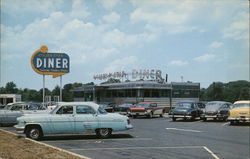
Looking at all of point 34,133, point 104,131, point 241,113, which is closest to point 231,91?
point 241,113

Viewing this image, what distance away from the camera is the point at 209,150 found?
36.6 ft

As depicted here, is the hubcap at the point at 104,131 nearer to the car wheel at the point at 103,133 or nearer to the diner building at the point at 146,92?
the car wheel at the point at 103,133

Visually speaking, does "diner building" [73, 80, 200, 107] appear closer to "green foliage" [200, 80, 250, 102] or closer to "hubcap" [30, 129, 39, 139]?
"green foliage" [200, 80, 250, 102]

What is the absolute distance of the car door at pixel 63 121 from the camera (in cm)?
1317

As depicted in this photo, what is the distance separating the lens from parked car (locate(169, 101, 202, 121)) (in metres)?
25.4

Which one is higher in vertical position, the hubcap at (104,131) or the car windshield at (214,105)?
the car windshield at (214,105)

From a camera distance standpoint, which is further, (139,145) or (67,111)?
(67,111)

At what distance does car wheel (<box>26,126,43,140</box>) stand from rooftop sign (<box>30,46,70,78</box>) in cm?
1127

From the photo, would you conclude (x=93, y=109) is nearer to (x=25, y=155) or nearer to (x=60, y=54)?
(x=25, y=155)

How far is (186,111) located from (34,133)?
15127 millimetres

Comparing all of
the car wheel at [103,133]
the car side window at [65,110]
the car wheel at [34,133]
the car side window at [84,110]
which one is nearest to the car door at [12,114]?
the car wheel at [34,133]

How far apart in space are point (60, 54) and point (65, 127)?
1165cm

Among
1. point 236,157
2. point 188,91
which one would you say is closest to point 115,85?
point 188,91

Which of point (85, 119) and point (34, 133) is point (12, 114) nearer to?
point (34, 133)
